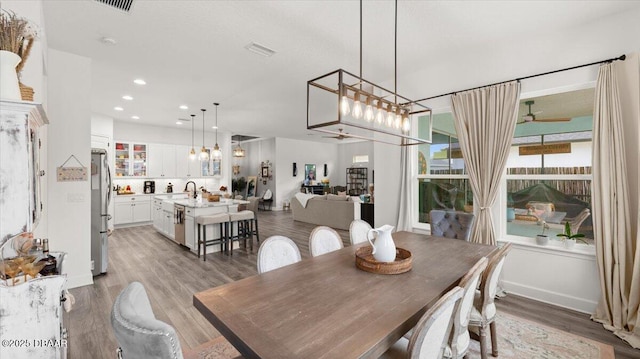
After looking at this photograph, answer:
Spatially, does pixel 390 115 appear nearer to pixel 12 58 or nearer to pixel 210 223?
pixel 12 58

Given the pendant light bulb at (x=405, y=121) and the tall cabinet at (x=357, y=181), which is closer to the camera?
the pendant light bulb at (x=405, y=121)

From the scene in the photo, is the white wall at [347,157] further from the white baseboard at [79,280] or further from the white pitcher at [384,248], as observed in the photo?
the white pitcher at [384,248]

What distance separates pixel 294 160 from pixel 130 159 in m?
5.57

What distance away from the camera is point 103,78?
14.1 feet

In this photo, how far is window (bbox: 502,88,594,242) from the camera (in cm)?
295

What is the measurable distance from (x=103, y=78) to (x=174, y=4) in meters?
2.78

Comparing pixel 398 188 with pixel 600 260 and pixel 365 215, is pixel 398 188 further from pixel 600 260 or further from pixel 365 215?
pixel 365 215

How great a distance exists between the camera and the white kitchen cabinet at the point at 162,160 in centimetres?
796

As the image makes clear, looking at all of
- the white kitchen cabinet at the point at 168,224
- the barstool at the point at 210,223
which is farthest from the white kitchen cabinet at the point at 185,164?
the barstool at the point at 210,223

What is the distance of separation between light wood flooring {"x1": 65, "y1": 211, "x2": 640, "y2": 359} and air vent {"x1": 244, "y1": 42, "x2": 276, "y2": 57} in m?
2.96

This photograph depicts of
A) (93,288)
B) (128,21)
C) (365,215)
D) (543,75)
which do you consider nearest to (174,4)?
(128,21)

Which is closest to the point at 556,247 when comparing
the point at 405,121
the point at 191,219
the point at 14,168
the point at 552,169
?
the point at 552,169

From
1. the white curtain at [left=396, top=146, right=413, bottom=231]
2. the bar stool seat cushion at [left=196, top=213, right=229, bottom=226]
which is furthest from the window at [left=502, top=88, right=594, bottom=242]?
the bar stool seat cushion at [left=196, top=213, right=229, bottom=226]

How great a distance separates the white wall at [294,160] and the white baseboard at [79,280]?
720 centimetres
